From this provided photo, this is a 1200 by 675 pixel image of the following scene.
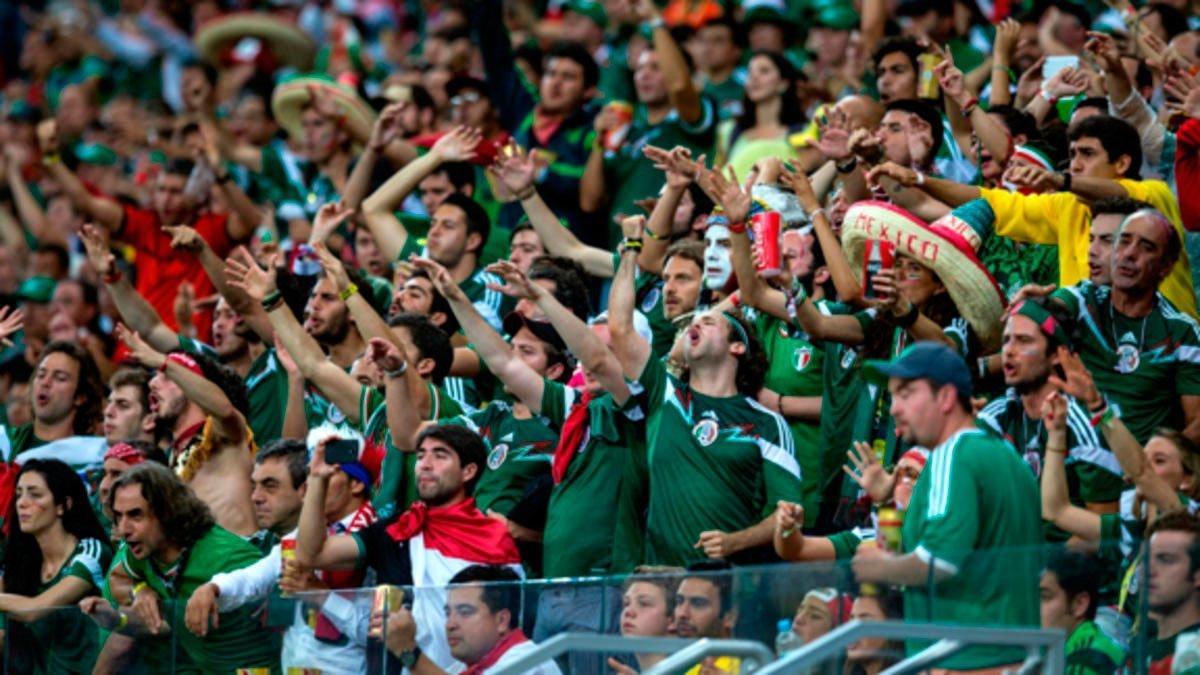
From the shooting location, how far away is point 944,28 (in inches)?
575

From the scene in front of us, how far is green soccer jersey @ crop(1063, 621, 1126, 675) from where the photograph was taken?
292 inches

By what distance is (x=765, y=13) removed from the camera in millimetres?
16781

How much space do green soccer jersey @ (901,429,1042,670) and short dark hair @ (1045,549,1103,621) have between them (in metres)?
0.07

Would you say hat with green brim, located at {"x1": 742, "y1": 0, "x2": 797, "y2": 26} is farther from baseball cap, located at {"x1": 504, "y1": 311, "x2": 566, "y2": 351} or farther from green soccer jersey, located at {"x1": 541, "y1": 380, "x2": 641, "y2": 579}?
green soccer jersey, located at {"x1": 541, "y1": 380, "x2": 641, "y2": 579}

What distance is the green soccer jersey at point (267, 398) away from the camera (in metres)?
12.6

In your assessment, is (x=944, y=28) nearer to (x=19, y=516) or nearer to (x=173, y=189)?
(x=173, y=189)

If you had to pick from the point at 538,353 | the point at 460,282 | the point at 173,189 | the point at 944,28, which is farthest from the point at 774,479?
the point at 173,189

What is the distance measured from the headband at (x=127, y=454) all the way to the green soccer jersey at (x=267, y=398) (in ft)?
4.80

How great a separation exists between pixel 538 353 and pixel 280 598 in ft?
7.61

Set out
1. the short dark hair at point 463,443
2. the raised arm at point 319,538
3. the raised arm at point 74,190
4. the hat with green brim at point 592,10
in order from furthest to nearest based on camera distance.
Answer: the hat with green brim at point 592,10 < the raised arm at point 74,190 < the short dark hair at point 463,443 < the raised arm at point 319,538

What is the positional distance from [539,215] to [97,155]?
25.8ft

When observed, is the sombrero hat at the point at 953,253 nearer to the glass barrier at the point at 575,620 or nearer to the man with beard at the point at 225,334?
the glass barrier at the point at 575,620

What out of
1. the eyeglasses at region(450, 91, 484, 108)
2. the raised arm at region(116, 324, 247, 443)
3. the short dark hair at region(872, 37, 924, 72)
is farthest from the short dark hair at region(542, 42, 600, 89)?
the raised arm at region(116, 324, 247, 443)

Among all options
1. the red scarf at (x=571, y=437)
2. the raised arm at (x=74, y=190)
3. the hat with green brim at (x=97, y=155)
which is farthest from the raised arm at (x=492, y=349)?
the hat with green brim at (x=97, y=155)
